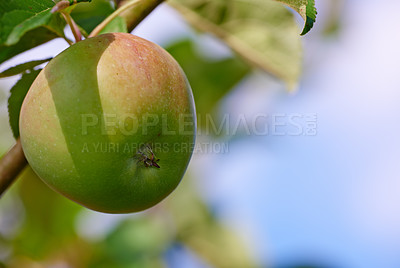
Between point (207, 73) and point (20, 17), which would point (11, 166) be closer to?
point (20, 17)

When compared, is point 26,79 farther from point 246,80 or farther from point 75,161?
point 246,80

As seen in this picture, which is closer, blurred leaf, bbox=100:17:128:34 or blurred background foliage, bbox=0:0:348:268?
blurred leaf, bbox=100:17:128:34

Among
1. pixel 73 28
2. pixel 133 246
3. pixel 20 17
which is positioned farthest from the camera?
pixel 133 246

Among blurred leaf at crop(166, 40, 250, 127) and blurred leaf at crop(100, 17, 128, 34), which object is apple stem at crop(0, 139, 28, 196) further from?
blurred leaf at crop(166, 40, 250, 127)

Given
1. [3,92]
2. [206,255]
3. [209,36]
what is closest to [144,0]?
[209,36]

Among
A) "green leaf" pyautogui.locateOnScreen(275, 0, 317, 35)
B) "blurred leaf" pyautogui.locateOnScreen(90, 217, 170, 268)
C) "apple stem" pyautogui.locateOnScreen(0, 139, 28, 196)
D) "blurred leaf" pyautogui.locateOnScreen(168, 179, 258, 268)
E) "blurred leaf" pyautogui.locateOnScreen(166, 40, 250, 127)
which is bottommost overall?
"blurred leaf" pyautogui.locateOnScreen(168, 179, 258, 268)

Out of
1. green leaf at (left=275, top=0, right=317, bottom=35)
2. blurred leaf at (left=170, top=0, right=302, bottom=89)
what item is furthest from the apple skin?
blurred leaf at (left=170, top=0, right=302, bottom=89)

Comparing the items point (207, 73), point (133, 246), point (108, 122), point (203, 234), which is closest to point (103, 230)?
point (133, 246)
